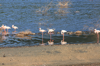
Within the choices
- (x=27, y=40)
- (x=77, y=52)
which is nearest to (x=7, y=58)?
(x=77, y=52)

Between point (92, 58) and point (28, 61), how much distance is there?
2.32 meters

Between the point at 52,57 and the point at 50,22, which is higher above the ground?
the point at 50,22

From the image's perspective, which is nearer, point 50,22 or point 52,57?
point 52,57

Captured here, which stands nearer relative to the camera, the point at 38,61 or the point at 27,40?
the point at 38,61

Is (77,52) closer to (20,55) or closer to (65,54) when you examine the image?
(65,54)

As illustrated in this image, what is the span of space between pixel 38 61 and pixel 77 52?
1.97m

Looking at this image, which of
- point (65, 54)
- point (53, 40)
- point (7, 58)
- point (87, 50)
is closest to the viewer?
point (7, 58)

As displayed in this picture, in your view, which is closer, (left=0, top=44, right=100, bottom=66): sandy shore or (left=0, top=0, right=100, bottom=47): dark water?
(left=0, top=44, right=100, bottom=66): sandy shore

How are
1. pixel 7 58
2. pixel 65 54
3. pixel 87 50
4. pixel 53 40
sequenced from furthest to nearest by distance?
pixel 53 40
pixel 87 50
pixel 65 54
pixel 7 58

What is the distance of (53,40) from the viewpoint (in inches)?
495

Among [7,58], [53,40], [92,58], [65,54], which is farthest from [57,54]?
[53,40]

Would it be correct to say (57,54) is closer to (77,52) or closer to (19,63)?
(77,52)

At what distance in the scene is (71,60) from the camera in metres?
7.04

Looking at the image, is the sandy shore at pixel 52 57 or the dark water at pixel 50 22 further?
the dark water at pixel 50 22
